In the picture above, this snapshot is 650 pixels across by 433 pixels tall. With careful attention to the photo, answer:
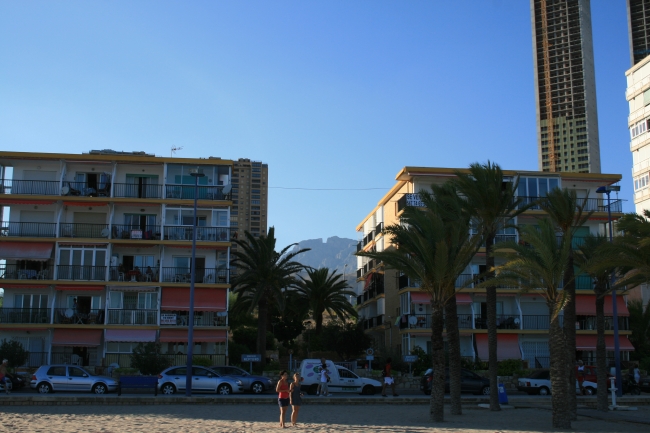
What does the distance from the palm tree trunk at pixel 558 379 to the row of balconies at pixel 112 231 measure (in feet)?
93.4

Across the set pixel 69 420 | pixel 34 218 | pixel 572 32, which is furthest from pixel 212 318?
pixel 572 32

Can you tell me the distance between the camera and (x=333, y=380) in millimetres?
34281

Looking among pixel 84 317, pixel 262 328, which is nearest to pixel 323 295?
pixel 262 328

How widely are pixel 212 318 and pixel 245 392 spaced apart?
12528 millimetres

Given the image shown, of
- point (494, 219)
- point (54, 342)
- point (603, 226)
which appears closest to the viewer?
point (494, 219)

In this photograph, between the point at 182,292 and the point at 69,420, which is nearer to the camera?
the point at 69,420

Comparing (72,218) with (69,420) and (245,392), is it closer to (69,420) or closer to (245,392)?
(245,392)

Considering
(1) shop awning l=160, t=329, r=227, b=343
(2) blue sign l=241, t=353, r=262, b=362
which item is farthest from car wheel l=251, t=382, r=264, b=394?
(1) shop awning l=160, t=329, r=227, b=343

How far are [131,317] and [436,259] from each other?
1105 inches

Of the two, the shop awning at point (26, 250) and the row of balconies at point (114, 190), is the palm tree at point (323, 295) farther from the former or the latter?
the shop awning at point (26, 250)

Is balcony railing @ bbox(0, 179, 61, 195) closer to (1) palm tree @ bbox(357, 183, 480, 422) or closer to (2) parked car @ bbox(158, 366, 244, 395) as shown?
(2) parked car @ bbox(158, 366, 244, 395)

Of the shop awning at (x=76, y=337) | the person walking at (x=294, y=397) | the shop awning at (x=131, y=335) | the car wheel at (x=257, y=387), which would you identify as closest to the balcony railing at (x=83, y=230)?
the shop awning at (x=76, y=337)

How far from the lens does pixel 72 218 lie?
48625 mm

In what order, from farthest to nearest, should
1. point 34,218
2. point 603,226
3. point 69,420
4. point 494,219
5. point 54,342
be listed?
point 603,226 < point 34,218 < point 54,342 < point 494,219 < point 69,420
